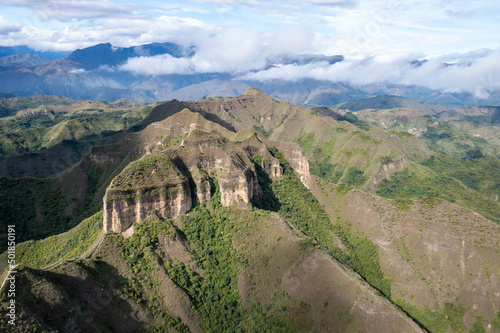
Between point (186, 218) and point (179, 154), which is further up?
point (179, 154)

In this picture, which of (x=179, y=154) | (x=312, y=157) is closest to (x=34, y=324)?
(x=179, y=154)

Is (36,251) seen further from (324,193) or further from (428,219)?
(428,219)

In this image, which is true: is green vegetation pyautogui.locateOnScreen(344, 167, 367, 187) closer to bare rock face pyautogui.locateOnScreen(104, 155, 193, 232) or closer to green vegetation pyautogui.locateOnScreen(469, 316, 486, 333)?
green vegetation pyautogui.locateOnScreen(469, 316, 486, 333)

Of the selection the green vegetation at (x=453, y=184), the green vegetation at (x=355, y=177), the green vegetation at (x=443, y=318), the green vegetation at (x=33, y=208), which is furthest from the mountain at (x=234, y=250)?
the green vegetation at (x=355, y=177)

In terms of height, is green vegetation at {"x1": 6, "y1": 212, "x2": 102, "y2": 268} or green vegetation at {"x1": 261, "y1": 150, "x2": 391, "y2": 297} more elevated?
green vegetation at {"x1": 6, "y1": 212, "x2": 102, "y2": 268}

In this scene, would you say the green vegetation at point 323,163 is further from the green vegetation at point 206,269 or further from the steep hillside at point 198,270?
the green vegetation at point 206,269

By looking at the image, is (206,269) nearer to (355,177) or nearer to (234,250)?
(234,250)

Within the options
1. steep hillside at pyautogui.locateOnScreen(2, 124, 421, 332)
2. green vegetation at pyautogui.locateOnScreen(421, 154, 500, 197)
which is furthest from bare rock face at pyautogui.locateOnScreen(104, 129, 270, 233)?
green vegetation at pyautogui.locateOnScreen(421, 154, 500, 197)

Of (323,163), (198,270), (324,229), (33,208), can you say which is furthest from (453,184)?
(33,208)
